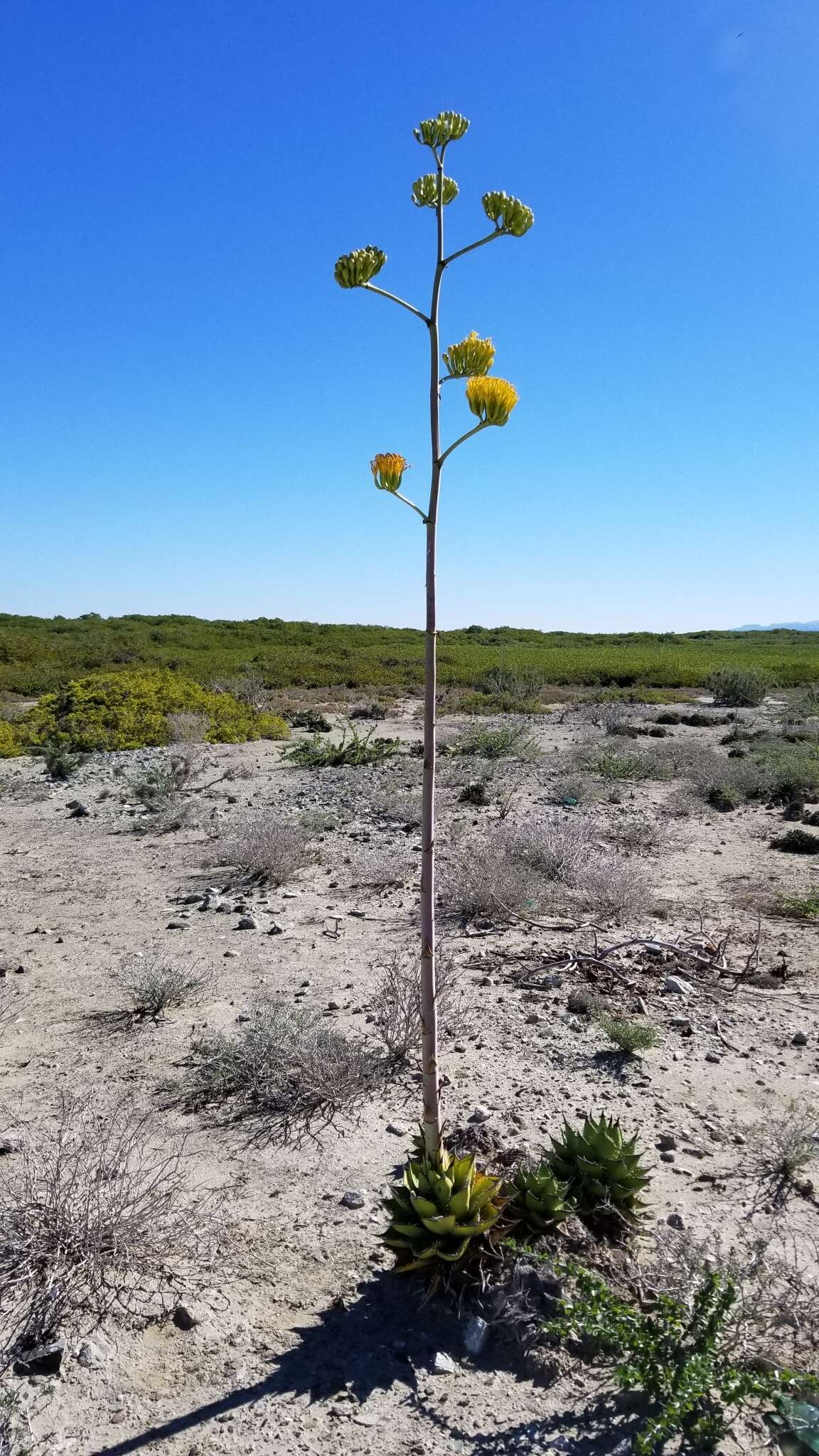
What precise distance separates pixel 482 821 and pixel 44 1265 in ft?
21.4

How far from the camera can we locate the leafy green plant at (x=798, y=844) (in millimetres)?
7520

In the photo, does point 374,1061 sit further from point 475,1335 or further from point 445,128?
point 445,128

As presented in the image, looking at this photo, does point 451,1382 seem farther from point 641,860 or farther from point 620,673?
point 620,673


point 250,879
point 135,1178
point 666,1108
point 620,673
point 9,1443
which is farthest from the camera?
point 620,673

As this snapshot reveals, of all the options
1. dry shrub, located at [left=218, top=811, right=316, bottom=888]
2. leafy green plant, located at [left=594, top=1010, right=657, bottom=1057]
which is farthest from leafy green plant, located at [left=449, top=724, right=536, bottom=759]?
leafy green plant, located at [left=594, top=1010, right=657, bottom=1057]

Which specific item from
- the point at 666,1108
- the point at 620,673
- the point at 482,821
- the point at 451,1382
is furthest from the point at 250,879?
the point at 620,673

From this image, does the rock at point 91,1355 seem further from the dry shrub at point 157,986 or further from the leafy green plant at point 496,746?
the leafy green plant at point 496,746

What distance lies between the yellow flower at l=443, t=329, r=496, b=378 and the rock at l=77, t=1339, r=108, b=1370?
272 centimetres

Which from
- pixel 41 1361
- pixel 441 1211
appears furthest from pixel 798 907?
pixel 41 1361

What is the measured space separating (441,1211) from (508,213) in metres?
2.67

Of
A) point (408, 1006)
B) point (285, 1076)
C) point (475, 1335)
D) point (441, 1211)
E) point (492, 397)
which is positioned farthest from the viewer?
point (408, 1006)

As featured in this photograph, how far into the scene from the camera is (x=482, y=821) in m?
8.66

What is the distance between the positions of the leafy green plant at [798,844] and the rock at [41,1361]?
6882 mm

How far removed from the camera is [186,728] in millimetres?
14367
